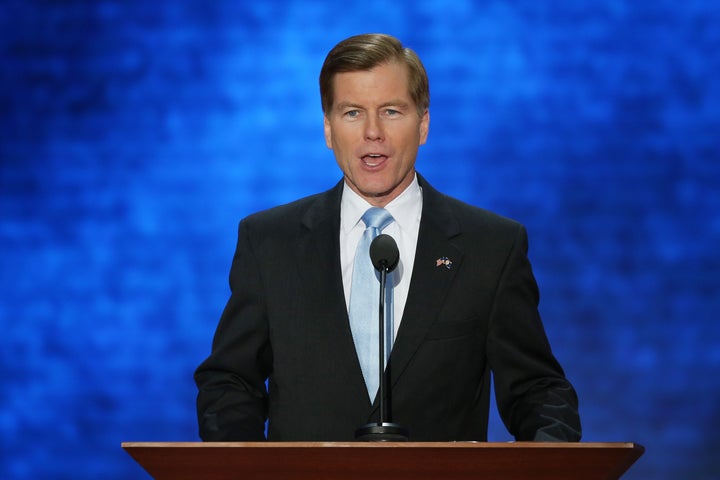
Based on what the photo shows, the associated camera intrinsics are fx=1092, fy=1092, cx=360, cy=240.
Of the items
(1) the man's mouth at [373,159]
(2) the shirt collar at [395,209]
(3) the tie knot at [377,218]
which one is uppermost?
(1) the man's mouth at [373,159]

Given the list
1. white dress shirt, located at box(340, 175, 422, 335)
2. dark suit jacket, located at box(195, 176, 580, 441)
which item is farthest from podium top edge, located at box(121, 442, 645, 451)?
white dress shirt, located at box(340, 175, 422, 335)

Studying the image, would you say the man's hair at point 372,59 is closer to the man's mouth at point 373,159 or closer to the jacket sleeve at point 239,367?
the man's mouth at point 373,159

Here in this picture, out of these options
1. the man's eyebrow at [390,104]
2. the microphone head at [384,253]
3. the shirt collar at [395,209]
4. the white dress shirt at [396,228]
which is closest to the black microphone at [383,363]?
the microphone head at [384,253]

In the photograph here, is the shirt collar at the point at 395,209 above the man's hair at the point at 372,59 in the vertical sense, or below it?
below

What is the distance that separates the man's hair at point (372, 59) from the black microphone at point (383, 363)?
0.44 meters

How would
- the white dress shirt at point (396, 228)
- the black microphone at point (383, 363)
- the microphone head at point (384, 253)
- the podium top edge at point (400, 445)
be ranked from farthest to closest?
the white dress shirt at point (396, 228)
the microphone head at point (384, 253)
the black microphone at point (383, 363)
the podium top edge at point (400, 445)

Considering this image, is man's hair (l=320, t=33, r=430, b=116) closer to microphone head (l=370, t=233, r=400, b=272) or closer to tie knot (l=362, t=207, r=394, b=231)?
tie knot (l=362, t=207, r=394, b=231)

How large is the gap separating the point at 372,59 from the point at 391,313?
51 cm

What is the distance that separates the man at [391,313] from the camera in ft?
6.98

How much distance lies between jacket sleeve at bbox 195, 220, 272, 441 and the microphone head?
43 cm

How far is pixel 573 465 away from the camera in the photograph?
4.56ft

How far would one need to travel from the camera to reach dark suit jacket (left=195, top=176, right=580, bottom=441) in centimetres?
212

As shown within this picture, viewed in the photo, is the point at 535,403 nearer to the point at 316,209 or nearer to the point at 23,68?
the point at 316,209

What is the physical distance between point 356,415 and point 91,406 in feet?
4.89
